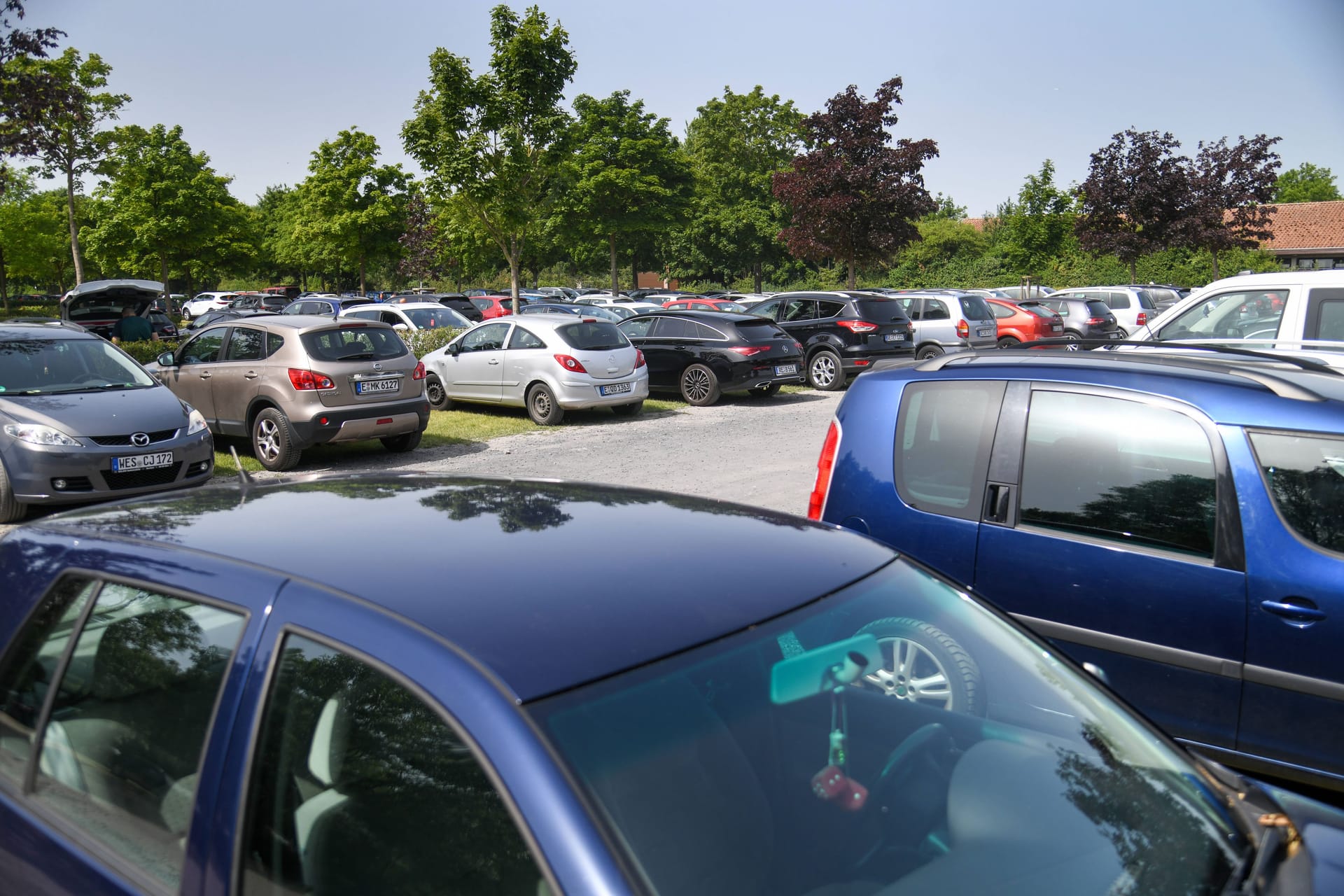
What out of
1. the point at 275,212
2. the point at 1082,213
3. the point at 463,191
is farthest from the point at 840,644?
the point at 275,212

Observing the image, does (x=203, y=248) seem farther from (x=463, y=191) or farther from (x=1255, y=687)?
(x=1255, y=687)

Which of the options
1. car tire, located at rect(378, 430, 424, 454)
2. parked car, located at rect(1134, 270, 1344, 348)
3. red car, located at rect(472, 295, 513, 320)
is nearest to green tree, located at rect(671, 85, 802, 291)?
red car, located at rect(472, 295, 513, 320)

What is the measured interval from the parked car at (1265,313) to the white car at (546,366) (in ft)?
25.9

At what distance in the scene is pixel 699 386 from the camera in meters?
17.3

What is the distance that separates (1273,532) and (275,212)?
76378 mm

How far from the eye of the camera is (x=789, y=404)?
17.6 meters

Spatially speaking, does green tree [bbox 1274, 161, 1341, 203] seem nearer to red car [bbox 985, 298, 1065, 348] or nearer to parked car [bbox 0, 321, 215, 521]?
red car [bbox 985, 298, 1065, 348]

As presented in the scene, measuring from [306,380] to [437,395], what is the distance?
17.6ft

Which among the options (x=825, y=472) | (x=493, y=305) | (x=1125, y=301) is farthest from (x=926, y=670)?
(x=1125, y=301)

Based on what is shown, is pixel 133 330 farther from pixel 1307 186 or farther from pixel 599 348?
pixel 1307 186

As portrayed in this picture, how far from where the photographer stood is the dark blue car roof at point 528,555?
1635mm

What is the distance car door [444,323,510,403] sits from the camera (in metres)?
15.6

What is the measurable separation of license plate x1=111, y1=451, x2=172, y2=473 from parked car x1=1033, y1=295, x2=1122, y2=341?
22324 millimetres

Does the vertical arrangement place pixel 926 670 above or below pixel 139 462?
above
